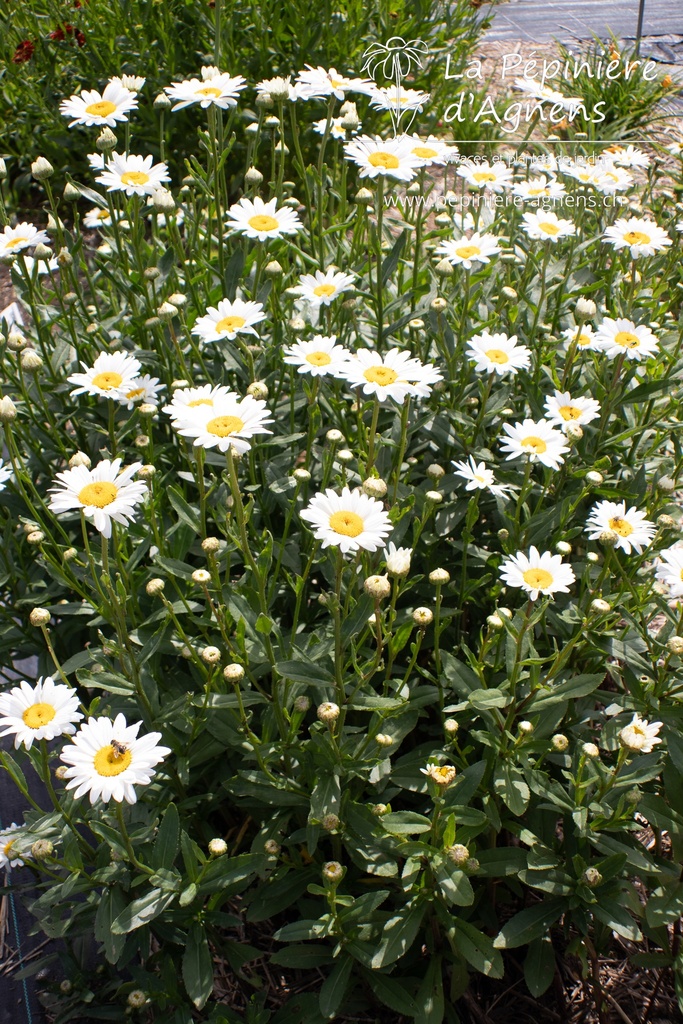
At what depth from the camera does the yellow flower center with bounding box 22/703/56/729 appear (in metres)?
1.92

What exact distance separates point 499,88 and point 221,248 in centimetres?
554

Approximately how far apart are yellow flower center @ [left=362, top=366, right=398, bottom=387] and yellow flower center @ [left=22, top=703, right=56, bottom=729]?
1170 mm

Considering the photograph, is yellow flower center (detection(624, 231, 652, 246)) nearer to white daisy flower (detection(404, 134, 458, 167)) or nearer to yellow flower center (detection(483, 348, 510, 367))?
white daisy flower (detection(404, 134, 458, 167))

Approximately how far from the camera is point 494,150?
637 cm

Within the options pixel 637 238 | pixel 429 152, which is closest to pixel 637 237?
pixel 637 238

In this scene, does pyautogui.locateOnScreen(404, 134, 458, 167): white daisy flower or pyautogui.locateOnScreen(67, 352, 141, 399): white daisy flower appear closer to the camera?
pyautogui.locateOnScreen(67, 352, 141, 399): white daisy flower

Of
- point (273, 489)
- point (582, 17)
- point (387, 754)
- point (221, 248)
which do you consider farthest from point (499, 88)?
point (387, 754)

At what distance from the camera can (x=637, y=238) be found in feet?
10.3

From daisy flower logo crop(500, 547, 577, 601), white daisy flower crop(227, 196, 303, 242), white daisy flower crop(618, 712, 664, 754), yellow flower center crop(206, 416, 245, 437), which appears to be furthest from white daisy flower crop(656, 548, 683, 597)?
white daisy flower crop(227, 196, 303, 242)

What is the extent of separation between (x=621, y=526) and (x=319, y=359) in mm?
967

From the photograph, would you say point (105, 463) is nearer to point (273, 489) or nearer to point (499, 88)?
point (273, 489)

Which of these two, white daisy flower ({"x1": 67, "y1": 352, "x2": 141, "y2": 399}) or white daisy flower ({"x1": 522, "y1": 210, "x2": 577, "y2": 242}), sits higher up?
white daisy flower ({"x1": 522, "y1": 210, "x2": 577, "y2": 242})

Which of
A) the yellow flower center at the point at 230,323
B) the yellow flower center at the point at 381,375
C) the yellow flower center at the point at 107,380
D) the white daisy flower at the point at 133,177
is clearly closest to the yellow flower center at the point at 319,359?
the yellow flower center at the point at 381,375

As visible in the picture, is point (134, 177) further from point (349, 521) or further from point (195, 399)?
point (349, 521)
